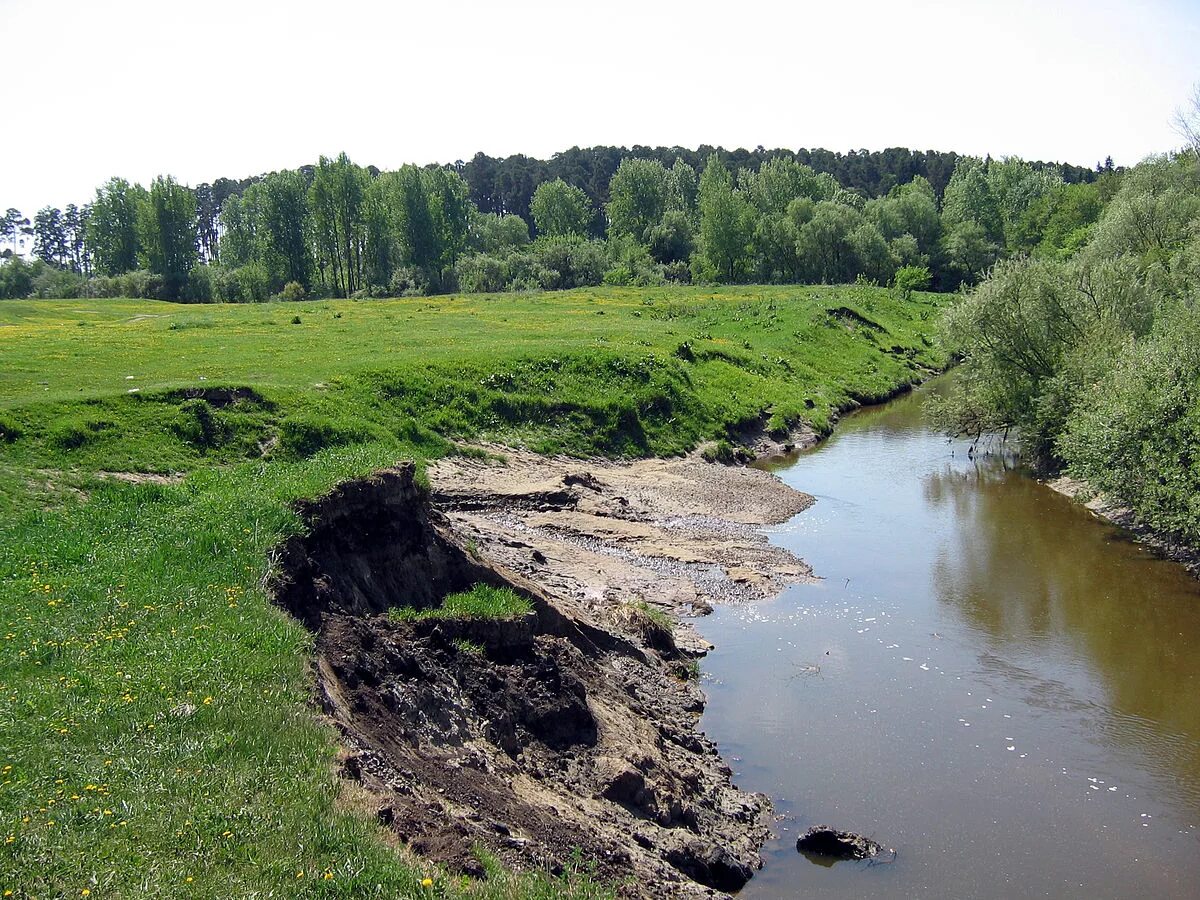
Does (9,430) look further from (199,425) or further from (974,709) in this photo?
→ (974,709)

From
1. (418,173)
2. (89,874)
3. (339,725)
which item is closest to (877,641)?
(339,725)

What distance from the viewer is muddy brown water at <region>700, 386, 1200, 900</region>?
14.4 m

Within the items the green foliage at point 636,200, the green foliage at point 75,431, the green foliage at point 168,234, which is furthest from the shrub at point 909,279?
the green foliage at point 75,431

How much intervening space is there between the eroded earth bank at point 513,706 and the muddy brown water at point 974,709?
1.17 meters

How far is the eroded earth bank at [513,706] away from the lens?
11609 millimetres

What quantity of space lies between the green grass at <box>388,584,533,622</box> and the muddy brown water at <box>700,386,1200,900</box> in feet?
14.9

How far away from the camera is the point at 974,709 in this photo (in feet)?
62.4

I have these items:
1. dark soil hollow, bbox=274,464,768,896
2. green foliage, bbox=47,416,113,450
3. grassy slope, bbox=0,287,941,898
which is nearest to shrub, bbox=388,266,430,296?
grassy slope, bbox=0,287,941,898

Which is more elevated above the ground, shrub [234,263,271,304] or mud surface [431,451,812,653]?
shrub [234,263,271,304]

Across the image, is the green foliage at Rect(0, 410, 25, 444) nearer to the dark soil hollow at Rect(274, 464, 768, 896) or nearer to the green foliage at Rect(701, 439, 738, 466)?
the dark soil hollow at Rect(274, 464, 768, 896)

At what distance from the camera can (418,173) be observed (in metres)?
116

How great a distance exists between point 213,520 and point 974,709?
14437 millimetres

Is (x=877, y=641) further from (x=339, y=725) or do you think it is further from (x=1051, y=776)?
(x=339, y=725)

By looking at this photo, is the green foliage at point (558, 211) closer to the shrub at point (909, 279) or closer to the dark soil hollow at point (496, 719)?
the shrub at point (909, 279)
